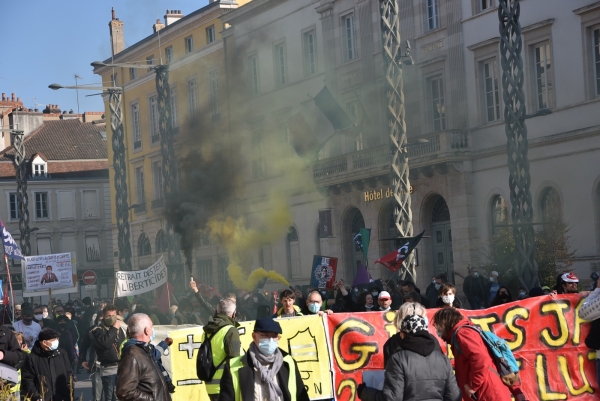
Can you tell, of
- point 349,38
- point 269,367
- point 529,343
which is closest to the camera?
point 269,367

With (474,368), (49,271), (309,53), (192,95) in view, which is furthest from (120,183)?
(474,368)

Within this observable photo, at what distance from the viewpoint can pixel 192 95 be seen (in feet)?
180

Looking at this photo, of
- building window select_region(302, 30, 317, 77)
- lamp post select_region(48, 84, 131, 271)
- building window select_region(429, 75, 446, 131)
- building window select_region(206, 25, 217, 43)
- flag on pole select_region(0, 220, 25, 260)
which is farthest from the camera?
building window select_region(206, 25, 217, 43)

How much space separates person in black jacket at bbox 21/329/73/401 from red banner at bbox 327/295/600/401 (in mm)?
3238

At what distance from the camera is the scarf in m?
7.69

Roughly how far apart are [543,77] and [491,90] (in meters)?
2.54

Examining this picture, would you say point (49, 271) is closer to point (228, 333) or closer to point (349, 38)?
point (349, 38)

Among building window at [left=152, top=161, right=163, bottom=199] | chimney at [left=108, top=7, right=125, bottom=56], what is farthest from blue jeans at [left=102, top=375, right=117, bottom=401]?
chimney at [left=108, top=7, right=125, bottom=56]

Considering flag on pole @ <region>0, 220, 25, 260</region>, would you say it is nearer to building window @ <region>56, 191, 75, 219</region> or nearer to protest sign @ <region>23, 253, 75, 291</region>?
protest sign @ <region>23, 253, 75, 291</region>

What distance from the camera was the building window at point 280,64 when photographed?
155 ft

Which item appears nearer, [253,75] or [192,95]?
[253,75]

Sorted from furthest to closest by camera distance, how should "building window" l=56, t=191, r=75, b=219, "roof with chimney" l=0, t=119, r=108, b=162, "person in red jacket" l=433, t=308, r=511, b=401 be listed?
"roof with chimney" l=0, t=119, r=108, b=162
"building window" l=56, t=191, r=75, b=219
"person in red jacket" l=433, t=308, r=511, b=401

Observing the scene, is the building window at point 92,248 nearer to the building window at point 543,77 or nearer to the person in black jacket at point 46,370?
the building window at point 543,77

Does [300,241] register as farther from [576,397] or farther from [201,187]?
[576,397]
